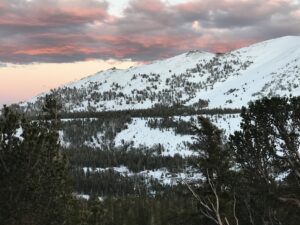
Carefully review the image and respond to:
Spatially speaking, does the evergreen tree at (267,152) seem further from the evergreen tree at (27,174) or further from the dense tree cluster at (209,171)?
the evergreen tree at (27,174)

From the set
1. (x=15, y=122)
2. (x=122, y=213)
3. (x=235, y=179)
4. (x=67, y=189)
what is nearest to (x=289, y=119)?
(x=235, y=179)

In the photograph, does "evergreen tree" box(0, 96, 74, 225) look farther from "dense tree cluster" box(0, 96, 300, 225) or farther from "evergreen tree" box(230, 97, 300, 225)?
"evergreen tree" box(230, 97, 300, 225)

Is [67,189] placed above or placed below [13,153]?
below

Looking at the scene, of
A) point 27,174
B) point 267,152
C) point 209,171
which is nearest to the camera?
point 27,174

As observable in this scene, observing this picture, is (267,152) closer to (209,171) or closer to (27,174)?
(209,171)

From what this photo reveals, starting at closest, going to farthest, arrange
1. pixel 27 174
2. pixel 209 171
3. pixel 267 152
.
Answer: pixel 27 174 < pixel 267 152 < pixel 209 171

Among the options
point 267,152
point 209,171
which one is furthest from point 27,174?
point 267,152

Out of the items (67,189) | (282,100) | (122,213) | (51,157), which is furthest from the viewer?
(122,213)

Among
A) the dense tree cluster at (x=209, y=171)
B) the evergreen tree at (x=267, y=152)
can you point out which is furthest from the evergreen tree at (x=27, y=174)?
the evergreen tree at (x=267, y=152)

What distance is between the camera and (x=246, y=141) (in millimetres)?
34781

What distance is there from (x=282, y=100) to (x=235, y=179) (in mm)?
6593

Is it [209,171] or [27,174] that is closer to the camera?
[27,174]

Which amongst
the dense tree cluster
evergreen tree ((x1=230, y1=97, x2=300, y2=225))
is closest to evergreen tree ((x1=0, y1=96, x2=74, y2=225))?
the dense tree cluster

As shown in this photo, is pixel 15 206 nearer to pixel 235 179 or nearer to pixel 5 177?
pixel 5 177
